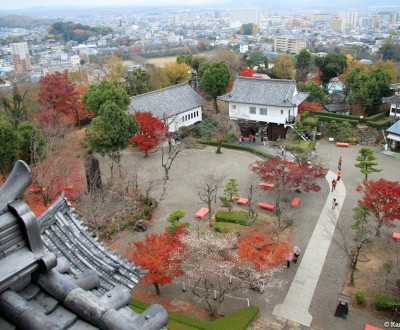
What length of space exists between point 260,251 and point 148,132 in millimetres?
20594

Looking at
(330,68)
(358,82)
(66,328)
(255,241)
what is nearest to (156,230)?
(255,241)

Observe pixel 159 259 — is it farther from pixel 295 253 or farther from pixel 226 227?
pixel 295 253

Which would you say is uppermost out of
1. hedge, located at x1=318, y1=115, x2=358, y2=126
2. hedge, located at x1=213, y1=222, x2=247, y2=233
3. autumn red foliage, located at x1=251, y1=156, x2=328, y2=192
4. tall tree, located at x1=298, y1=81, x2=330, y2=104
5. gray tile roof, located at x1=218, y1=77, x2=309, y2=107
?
gray tile roof, located at x1=218, y1=77, x2=309, y2=107

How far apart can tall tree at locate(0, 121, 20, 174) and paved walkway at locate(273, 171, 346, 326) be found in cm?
2153

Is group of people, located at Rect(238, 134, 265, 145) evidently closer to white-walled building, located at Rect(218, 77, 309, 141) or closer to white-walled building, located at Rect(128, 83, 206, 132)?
white-walled building, located at Rect(218, 77, 309, 141)

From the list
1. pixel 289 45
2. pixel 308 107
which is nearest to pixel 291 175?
pixel 308 107

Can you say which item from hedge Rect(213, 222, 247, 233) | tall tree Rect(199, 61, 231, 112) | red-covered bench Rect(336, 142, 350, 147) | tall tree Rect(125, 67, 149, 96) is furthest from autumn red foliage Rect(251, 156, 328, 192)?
tall tree Rect(125, 67, 149, 96)

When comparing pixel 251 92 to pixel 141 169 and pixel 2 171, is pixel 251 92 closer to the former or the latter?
pixel 141 169

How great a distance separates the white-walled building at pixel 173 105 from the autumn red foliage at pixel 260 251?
2399cm

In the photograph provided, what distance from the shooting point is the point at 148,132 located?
36.5m

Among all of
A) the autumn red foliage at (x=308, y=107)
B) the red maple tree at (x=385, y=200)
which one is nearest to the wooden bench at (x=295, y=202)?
the red maple tree at (x=385, y=200)

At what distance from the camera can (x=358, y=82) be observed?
150 ft

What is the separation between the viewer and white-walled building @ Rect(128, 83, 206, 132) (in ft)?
140

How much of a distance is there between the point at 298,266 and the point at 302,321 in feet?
Result: 14.1
